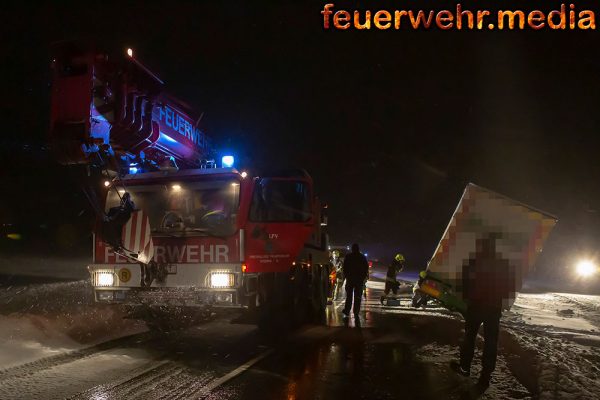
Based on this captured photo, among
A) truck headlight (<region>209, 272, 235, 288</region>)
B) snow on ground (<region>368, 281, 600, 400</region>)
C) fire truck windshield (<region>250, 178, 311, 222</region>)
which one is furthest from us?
fire truck windshield (<region>250, 178, 311, 222</region>)

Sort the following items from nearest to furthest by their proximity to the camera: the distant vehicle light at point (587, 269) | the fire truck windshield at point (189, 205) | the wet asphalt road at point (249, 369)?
the wet asphalt road at point (249, 369) < the fire truck windshield at point (189, 205) < the distant vehicle light at point (587, 269)

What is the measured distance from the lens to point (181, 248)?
8508 mm

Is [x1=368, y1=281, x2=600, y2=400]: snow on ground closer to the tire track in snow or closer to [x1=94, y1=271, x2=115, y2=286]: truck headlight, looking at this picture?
the tire track in snow

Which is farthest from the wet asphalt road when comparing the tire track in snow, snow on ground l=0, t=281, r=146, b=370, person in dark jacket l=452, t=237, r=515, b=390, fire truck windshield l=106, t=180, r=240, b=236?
fire truck windshield l=106, t=180, r=240, b=236

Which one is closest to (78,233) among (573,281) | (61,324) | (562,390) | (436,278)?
(61,324)

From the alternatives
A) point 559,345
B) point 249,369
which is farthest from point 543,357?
point 249,369

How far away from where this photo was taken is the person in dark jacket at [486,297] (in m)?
5.96

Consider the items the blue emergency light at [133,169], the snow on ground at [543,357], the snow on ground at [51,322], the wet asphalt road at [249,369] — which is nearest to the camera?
the wet asphalt road at [249,369]

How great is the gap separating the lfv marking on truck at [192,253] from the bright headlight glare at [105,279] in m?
0.84

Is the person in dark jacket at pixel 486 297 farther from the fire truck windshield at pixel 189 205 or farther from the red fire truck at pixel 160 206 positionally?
the fire truck windshield at pixel 189 205

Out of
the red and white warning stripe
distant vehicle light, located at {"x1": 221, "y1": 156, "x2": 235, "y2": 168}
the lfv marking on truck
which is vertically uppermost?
distant vehicle light, located at {"x1": 221, "y1": 156, "x2": 235, "y2": 168}

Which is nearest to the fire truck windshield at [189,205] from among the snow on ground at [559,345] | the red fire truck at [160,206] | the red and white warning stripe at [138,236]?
the red fire truck at [160,206]

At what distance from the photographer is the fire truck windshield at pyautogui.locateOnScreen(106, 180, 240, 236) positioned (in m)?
8.61

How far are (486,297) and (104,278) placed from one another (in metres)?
6.11
